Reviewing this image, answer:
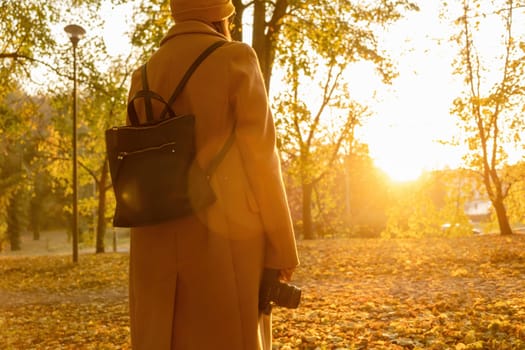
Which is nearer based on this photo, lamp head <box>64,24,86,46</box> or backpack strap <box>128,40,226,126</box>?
backpack strap <box>128,40,226,126</box>

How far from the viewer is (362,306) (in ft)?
21.4

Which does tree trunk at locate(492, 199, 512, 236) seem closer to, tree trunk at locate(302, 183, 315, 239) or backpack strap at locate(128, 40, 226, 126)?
tree trunk at locate(302, 183, 315, 239)

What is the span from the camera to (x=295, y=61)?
39.2 feet

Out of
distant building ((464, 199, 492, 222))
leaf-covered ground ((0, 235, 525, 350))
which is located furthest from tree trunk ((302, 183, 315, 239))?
leaf-covered ground ((0, 235, 525, 350))

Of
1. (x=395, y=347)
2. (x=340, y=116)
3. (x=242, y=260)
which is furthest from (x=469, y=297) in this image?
(x=340, y=116)

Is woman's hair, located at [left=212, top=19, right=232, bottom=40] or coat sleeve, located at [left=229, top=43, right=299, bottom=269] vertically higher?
woman's hair, located at [left=212, top=19, right=232, bottom=40]

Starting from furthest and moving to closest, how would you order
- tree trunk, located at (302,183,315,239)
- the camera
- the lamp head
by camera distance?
tree trunk, located at (302,183,315,239), the lamp head, the camera

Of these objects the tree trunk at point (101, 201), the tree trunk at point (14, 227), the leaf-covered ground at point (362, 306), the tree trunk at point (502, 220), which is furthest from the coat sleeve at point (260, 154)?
the tree trunk at point (14, 227)

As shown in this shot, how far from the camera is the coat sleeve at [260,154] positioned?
2.17 m

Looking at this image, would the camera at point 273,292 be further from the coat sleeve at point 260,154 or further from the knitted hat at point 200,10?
the knitted hat at point 200,10

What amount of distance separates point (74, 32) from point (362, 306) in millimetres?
11154

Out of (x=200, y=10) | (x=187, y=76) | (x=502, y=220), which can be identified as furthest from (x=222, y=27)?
(x=502, y=220)

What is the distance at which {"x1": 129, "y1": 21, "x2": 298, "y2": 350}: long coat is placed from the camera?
2150 mm

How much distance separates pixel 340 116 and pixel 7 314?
20.5 meters
